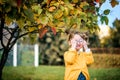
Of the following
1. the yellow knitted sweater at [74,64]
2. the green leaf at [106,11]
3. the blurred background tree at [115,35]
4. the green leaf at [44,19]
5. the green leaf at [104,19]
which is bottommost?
the blurred background tree at [115,35]

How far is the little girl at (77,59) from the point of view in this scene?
652 cm

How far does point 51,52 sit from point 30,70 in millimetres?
17549

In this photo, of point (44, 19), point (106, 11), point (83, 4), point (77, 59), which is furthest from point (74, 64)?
point (44, 19)

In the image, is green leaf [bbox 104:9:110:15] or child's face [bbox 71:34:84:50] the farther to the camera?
child's face [bbox 71:34:84:50]

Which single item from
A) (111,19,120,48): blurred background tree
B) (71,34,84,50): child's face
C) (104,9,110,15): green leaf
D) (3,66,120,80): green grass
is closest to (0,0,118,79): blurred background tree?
(104,9,110,15): green leaf

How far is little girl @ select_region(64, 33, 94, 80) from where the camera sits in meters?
6.52

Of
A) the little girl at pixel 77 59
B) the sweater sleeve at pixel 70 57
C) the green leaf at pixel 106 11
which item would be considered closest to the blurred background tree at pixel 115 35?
the little girl at pixel 77 59

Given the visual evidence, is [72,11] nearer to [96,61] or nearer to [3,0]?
[3,0]

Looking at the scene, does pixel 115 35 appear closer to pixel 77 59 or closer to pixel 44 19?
pixel 77 59

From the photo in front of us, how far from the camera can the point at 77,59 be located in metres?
6.64

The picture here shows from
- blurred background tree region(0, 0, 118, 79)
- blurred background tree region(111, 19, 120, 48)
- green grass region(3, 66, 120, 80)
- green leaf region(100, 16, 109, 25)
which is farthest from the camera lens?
blurred background tree region(111, 19, 120, 48)

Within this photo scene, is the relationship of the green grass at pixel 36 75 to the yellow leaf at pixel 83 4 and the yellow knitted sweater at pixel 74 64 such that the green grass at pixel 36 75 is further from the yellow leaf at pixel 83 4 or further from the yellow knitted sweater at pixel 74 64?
the yellow leaf at pixel 83 4

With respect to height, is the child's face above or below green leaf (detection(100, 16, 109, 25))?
below

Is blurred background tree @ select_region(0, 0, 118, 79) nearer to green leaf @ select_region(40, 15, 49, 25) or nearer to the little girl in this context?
green leaf @ select_region(40, 15, 49, 25)
